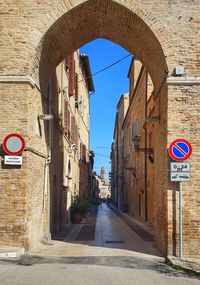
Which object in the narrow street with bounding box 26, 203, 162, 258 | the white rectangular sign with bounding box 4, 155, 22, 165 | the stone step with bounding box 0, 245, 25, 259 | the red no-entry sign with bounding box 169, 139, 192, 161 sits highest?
the red no-entry sign with bounding box 169, 139, 192, 161

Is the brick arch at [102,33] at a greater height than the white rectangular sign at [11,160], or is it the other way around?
the brick arch at [102,33]

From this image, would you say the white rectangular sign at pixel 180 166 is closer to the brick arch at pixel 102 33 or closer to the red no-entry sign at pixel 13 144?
the brick arch at pixel 102 33

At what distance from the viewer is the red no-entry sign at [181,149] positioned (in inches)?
477

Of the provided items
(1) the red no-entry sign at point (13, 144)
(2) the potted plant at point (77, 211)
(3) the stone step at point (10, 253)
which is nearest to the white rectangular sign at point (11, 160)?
(1) the red no-entry sign at point (13, 144)

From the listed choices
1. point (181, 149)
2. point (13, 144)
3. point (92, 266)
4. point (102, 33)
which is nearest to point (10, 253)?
point (92, 266)

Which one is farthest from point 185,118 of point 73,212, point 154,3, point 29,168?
point 73,212

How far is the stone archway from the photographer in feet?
40.8

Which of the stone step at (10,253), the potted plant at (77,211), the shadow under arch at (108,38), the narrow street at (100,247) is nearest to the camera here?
the stone step at (10,253)

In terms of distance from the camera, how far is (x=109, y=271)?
10.2 m

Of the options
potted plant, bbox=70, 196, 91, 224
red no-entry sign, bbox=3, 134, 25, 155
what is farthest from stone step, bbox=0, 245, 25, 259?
potted plant, bbox=70, 196, 91, 224

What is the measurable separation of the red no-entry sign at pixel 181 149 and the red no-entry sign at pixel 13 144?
3.82 m

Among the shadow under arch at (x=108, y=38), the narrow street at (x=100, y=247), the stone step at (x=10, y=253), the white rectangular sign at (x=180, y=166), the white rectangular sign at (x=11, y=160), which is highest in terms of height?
the shadow under arch at (x=108, y=38)

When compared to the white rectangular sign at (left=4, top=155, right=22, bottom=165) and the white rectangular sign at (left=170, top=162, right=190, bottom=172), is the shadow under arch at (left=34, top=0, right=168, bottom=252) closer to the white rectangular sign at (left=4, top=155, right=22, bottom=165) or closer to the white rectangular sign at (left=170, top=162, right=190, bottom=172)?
the white rectangular sign at (left=170, top=162, right=190, bottom=172)

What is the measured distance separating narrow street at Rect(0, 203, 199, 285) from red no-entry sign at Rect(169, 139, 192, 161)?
260 centimetres
